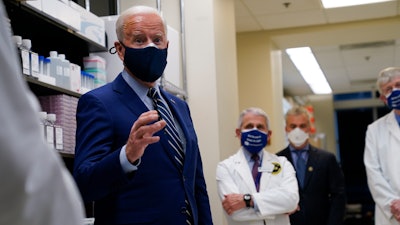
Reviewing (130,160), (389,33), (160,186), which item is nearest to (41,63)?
(160,186)

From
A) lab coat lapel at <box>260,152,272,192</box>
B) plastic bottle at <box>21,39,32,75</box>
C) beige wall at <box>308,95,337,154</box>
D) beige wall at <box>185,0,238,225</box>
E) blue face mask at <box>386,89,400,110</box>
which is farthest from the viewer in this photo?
beige wall at <box>308,95,337,154</box>

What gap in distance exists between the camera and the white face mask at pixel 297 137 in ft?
12.8

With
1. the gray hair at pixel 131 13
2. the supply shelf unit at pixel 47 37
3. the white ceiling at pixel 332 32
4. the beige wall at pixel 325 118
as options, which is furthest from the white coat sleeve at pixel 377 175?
the beige wall at pixel 325 118

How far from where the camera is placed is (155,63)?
192 centimetres

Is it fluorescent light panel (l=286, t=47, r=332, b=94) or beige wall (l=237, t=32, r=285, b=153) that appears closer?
beige wall (l=237, t=32, r=285, b=153)

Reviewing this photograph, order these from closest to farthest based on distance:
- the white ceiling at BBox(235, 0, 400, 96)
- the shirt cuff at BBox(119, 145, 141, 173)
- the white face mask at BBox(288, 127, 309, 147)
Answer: the shirt cuff at BBox(119, 145, 141, 173) → the white face mask at BBox(288, 127, 309, 147) → the white ceiling at BBox(235, 0, 400, 96)

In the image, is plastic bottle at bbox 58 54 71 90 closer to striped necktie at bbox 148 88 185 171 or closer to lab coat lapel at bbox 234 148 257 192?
lab coat lapel at bbox 234 148 257 192

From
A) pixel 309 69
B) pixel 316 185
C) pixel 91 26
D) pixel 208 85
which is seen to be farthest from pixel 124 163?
pixel 309 69

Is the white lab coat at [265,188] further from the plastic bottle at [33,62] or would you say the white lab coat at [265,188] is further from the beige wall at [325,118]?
the beige wall at [325,118]

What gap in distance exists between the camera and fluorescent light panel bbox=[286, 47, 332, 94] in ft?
→ 27.0

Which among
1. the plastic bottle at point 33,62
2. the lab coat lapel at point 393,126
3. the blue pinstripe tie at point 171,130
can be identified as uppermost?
the plastic bottle at point 33,62

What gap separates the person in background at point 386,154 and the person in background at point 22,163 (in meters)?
3.17

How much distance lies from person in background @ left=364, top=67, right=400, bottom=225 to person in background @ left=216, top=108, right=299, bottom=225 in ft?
2.10

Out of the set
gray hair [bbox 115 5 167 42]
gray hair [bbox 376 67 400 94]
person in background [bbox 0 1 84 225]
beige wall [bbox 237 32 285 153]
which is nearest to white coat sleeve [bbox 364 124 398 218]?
gray hair [bbox 376 67 400 94]
